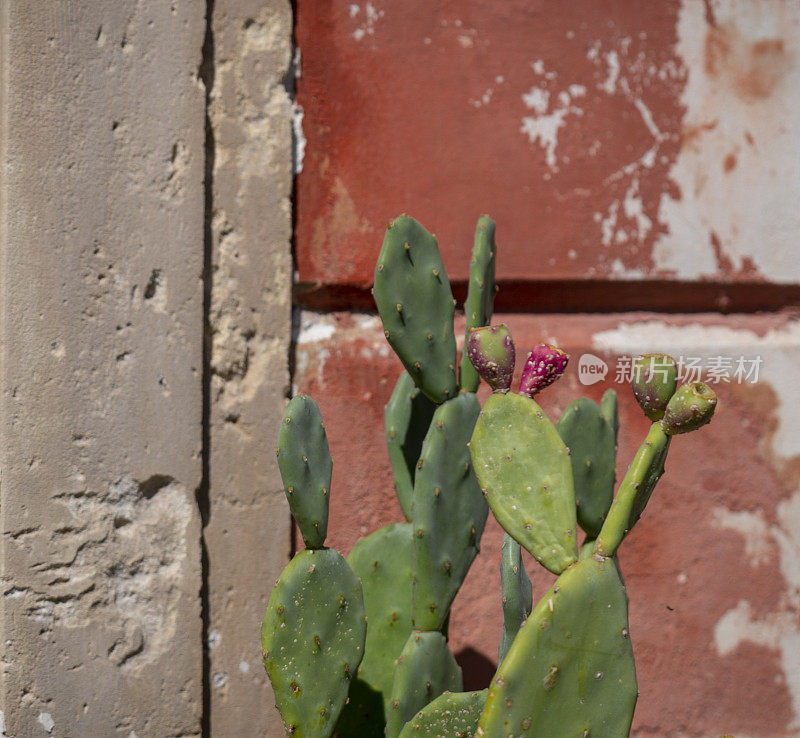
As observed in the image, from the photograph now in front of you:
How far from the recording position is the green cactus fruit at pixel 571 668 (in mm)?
694

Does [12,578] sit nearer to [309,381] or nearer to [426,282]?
[309,381]

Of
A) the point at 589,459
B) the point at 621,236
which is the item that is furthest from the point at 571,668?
the point at 621,236

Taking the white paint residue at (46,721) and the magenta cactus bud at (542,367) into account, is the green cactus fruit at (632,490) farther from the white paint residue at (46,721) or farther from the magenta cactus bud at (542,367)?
the white paint residue at (46,721)

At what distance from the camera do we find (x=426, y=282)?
3.22 feet

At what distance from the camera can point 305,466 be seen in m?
0.83

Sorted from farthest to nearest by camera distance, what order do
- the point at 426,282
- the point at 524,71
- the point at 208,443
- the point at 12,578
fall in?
1. the point at 524,71
2. the point at 208,443
3. the point at 12,578
4. the point at 426,282

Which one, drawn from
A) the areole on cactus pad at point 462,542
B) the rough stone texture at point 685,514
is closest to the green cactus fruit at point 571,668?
the areole on cactus pad at point 462,542

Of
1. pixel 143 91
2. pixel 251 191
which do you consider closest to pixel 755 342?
pixel 251 191

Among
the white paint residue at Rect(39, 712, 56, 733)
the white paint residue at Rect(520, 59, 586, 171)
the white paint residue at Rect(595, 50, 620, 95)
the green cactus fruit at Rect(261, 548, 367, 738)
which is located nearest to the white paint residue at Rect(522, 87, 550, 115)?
the white paint residue at Rect(520, 59, 586, 171)

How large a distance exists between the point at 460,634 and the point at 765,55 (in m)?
1.10

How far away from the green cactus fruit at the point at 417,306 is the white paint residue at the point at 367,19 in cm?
48

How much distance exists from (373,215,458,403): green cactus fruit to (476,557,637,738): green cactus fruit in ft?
1.11

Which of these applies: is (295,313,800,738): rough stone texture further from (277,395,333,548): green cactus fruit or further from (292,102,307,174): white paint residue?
(277,395,333,548): green cactus fruit

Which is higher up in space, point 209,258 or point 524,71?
point 524,71
